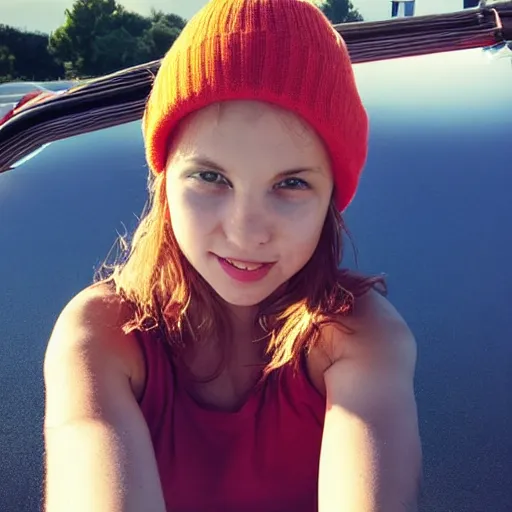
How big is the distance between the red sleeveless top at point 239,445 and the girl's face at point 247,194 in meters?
0.20

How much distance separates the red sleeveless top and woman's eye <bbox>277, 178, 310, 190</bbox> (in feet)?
1.08

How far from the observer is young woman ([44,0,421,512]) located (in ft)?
3.26

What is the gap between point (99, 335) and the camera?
114 centimetres

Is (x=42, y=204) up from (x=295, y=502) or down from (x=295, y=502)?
up

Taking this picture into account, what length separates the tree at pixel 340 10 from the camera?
7.59ft

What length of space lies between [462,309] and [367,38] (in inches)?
26.8

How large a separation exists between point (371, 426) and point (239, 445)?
227 millimetres

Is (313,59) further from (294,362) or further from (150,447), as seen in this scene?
(150,447)

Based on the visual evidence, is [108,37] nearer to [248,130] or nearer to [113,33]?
[113,33]

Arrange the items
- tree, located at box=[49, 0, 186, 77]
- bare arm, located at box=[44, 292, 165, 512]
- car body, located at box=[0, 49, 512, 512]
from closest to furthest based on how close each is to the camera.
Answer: bare arm, located at box=[44, 292, 165, 512] < car body, located at box=[0, 49, 512, 512] < tree, located at box=[49, 0, 186, 77]

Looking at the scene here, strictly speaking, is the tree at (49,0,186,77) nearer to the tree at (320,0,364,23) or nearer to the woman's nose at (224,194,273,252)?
the tree at (320,0,364,23)

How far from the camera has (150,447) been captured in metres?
1.04

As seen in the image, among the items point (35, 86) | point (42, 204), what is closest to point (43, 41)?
point (35, 86)

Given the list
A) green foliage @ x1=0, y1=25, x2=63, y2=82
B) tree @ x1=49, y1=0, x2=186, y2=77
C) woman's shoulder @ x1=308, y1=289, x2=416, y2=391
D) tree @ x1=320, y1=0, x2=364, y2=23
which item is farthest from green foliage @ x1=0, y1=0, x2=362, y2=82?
woman's shoulder @ x1=308, y1=289, x2=416, y2=391
